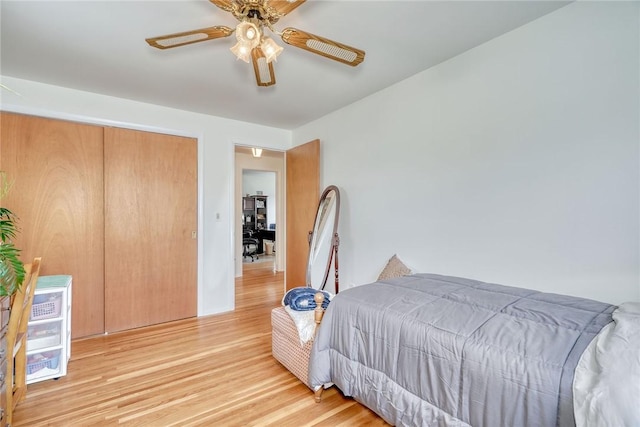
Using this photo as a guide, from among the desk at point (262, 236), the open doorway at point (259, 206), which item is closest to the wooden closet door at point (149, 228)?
the desk at point (262, 236)

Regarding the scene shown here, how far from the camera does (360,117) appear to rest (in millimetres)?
3180

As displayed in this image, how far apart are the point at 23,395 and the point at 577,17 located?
4195mm

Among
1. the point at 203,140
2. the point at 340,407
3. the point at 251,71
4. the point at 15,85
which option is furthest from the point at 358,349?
the point at 15,85

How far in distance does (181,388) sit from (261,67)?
2.28 metres

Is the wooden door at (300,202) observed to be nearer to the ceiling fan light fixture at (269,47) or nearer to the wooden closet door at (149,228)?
the wooden closet door at (149,228)

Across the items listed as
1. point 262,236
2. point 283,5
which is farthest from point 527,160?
point 262,236

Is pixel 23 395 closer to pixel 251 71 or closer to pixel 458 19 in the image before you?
pixel 251 71

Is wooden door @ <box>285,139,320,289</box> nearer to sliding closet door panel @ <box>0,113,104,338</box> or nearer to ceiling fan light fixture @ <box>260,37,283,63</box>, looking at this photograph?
ceiling fan light fixture @ <box>260,37,283,63</box>

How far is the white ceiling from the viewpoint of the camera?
174 centimetres

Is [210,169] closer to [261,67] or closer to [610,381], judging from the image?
[261,67]

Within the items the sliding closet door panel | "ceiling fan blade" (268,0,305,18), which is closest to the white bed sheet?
"ceiling fan blade" (268,0,305,18)

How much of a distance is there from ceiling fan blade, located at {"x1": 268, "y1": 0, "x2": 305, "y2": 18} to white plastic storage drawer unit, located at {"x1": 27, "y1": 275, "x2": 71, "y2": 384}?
2.43 meters

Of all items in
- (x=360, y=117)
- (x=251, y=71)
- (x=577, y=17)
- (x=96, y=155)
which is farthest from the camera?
(x=360, y=117)

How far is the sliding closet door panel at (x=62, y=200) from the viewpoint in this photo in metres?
2.63
